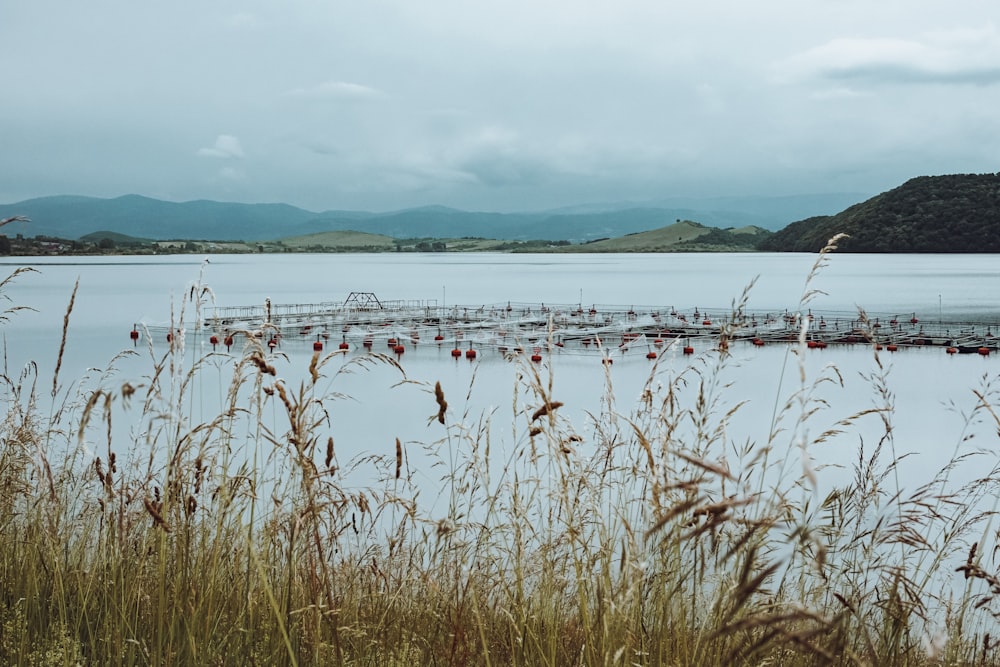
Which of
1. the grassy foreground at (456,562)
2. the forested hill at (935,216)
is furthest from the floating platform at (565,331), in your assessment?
the forested hill at (935,216)

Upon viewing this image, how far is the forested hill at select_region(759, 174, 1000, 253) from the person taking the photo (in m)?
136

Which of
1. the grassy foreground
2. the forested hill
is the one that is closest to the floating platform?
the grassy foreground

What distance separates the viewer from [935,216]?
138 metres

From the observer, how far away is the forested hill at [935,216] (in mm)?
135750

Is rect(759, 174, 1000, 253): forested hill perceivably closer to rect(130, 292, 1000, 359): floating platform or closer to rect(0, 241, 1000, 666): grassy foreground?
rect(130, 292, 1000, 359): floating platform

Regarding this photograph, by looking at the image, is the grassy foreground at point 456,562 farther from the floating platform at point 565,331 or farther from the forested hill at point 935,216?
the forested hill at point 935,216

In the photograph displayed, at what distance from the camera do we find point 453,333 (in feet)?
159

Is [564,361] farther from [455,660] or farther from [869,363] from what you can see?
[455,660]

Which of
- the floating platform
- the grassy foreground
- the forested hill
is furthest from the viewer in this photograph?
the forested hill

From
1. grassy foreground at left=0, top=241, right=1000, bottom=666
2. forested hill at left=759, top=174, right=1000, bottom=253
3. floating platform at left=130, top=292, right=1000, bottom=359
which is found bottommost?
floating platform at left=130, top=292, right=1000, bottom=359

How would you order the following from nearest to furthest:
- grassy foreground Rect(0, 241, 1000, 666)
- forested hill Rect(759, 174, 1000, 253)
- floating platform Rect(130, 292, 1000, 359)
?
1. grassy foreground Rect(0, 241, 1000, 666)
2. floating platform Rect(130, 292, 1000, 359)
3. forested hill Rect(759, 174, 1000, 253)

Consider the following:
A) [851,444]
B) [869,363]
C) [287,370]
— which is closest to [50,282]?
[287,370]

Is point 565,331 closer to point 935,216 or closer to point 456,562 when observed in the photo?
point 456,562

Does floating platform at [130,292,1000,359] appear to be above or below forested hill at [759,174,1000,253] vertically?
below
